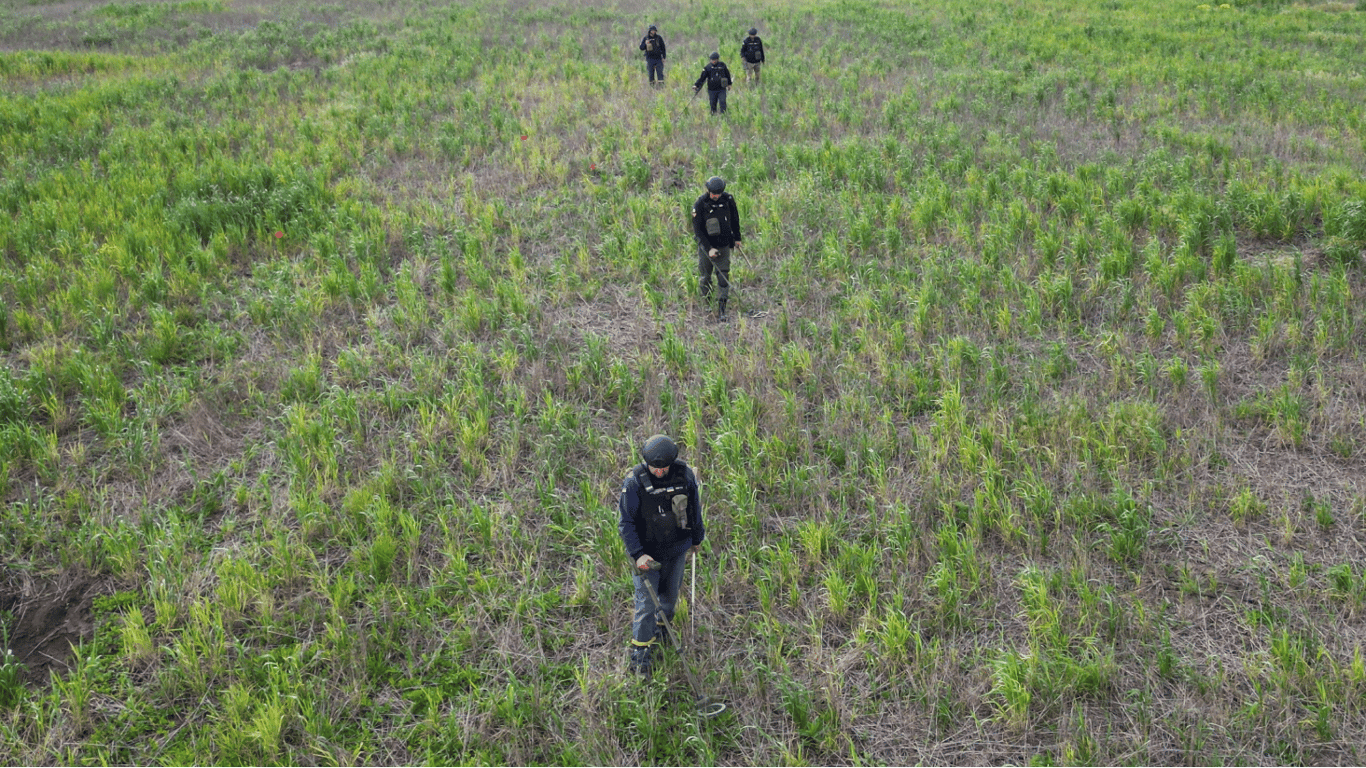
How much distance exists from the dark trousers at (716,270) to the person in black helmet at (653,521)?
4.50 metres

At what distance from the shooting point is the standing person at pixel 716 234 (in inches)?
351

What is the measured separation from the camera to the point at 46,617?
5457 millimetres

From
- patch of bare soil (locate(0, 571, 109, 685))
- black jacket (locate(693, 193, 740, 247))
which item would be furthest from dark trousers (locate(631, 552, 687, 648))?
black jacket (locate(693, 193, 740, 247))

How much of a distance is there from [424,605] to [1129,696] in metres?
4.48

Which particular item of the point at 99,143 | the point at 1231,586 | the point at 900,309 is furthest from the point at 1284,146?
the point at 99,143

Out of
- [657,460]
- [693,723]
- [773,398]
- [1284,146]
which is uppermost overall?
[1284,146]

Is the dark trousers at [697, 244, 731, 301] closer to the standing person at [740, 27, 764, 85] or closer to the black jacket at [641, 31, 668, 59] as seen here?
the standing person at [740, 27, 764, 85]

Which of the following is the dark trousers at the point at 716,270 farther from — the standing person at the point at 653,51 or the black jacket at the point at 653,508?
the standing person at the point at 653,51

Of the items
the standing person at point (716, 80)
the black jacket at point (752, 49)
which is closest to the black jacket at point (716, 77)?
the standing person at point (716, 80)

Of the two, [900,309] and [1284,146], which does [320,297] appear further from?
[1284,146]

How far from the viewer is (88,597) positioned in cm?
562

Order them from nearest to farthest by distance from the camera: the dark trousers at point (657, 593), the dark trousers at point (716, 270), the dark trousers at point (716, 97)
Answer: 1. the dark trousers at point (657, 593)
2. the dark trousers at point (716, 270)
3. the dark trousers at point (716, 97)

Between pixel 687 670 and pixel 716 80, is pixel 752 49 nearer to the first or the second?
pixel 716 80

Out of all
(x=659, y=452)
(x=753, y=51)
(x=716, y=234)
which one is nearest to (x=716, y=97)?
(x=753, y=51)
